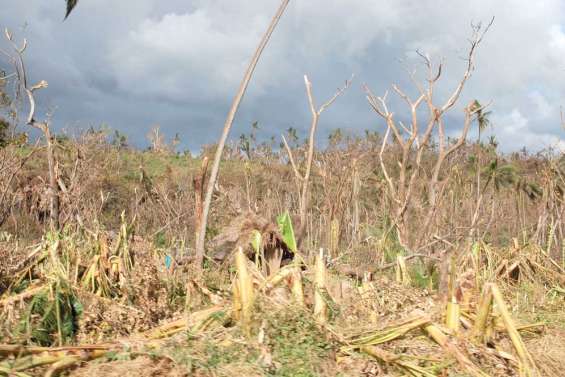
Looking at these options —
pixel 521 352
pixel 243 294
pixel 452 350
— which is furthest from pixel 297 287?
pixel 521 352

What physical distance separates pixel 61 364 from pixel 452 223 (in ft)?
30.0

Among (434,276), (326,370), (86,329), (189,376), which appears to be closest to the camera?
(189,376)

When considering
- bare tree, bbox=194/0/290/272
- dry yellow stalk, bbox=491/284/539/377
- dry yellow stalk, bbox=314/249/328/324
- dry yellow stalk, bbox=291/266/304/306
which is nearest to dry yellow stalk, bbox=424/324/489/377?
dry yellow stalk, bbox=491/284/539/377

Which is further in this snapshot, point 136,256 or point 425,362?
point 136,256

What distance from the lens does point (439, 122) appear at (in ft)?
27.3

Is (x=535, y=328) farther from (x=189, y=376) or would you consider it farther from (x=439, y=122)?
(x=439, y=122)

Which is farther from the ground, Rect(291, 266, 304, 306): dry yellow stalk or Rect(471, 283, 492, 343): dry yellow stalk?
Rect(291, 266, 304, 306): dry yellow stalk

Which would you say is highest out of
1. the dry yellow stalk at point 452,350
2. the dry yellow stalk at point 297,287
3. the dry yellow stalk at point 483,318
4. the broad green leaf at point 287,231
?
the broad green leaf at point 287,231

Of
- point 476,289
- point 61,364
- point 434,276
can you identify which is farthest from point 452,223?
point 61,364

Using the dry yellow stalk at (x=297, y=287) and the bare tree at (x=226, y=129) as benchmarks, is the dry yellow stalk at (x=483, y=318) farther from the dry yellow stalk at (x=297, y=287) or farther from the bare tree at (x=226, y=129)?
the bare tree at (x=226, y=129)

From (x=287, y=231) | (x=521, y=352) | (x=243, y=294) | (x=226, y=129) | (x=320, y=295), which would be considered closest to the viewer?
(x=521, y=352)

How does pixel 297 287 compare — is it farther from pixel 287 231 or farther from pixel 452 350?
pixel 287 231

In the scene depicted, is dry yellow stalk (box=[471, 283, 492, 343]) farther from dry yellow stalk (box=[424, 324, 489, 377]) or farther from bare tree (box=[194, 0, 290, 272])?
bare tree (box=[194, 0, 290, 272])

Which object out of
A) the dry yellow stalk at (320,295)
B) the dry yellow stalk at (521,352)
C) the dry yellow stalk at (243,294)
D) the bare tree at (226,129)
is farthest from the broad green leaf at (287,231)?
the dry yellow stalk at (521,352)
